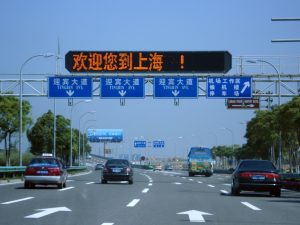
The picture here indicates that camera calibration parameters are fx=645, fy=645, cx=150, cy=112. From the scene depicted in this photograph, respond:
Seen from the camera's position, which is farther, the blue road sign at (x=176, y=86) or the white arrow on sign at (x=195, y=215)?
the blue road sign at (x=176, y=86)

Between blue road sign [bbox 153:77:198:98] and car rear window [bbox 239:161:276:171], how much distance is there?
65.8 ft

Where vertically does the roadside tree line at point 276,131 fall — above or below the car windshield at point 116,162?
above

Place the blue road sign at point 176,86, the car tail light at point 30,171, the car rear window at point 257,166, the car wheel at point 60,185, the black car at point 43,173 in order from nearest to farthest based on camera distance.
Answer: the car rear window at point 257,166 → the car tail light at point 30,171 → the black car at point 43,173 → the car wheel at point 60,185 → the blue road sign at point 176,86

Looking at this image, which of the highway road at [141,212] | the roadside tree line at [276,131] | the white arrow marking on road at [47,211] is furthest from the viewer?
the roadside tree line at [276,131]

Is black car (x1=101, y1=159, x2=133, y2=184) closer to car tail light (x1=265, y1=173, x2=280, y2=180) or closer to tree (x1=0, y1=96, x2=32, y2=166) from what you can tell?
car tail light (x1=265, y1=173, x2=280, y2=180)

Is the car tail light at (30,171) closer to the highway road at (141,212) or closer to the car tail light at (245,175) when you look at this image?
the highway road at (141,212)

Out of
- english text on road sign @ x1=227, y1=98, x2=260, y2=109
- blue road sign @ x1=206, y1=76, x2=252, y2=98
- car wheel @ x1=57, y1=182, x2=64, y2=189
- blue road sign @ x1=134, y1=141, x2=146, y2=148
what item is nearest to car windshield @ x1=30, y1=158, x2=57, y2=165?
car wheel @ x1=57, y1=182, x2=64, y2=189

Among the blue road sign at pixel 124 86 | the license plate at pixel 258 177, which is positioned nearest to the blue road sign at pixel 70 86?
the blue road sign at pixel 124 86

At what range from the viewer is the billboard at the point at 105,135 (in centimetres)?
13025

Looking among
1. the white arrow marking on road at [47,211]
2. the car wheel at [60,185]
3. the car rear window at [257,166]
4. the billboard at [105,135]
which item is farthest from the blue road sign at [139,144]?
the white arrow marking on road at [47,211]

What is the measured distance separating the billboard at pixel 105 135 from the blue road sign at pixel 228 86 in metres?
84.1

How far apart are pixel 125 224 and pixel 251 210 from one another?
595cm

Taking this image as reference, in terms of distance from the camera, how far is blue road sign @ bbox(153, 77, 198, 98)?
4725 cm

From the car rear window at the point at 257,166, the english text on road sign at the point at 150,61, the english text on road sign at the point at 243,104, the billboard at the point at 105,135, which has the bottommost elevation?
the car rear window at the point at 257,166
